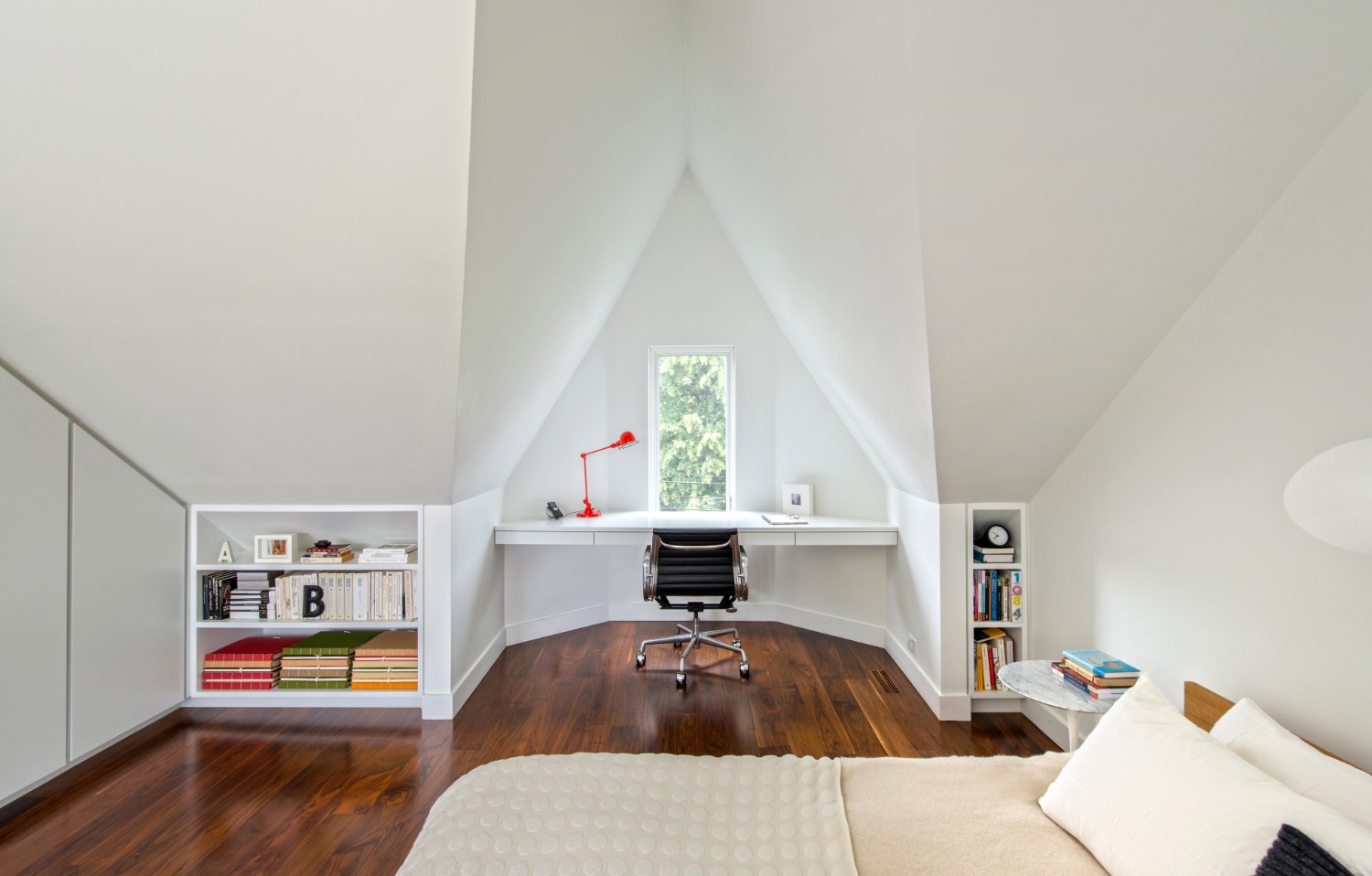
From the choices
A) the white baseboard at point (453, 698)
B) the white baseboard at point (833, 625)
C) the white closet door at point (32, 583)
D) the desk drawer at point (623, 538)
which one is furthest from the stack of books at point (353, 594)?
the white baseboard at point (833, 625)

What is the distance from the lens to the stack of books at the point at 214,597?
3479 mm

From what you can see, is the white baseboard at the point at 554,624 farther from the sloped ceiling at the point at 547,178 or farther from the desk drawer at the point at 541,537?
the sloped ceiling at the point at 547,178

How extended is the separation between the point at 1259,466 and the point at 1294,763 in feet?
2.68

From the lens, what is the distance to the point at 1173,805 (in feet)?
4.30

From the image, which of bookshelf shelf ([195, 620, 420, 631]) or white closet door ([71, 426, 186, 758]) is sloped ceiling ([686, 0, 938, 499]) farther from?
white closet door ([71, 426, 186, 758])

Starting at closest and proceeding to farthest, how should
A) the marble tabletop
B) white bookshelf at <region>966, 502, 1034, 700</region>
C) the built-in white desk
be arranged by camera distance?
the marble tabletop, white bookshelf at <region>966, 502, 1034, 700</region>, the built-in white desk

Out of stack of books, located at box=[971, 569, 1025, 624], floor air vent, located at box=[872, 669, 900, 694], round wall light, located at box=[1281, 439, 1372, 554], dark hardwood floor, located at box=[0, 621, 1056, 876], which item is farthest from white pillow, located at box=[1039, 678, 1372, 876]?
floor air vent, located at box=[872, 669, 900, 694]

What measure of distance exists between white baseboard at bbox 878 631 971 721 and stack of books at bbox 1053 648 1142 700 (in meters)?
0.86

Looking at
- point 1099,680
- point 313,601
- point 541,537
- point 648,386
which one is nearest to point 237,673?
point 313,601

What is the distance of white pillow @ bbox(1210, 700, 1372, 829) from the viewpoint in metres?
1.26

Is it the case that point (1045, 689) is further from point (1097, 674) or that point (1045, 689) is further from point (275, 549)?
point (275, 549)

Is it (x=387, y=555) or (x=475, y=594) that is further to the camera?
(x=475, y=594)

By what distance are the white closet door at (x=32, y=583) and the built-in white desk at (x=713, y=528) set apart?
2.02m

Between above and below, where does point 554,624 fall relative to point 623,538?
below
